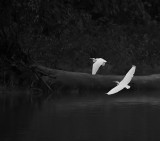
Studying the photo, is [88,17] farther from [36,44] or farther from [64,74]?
[64,74]

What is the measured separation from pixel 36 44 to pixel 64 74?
4511 millimetres

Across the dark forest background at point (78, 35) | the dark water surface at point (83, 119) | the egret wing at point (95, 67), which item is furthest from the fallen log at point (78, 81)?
the egret wing at point (95, 67)

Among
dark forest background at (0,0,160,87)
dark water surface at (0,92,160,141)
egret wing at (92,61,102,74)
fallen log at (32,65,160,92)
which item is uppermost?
dark forest background at (0,0,160,87)

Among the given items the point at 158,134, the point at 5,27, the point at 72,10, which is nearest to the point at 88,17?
the point at 72,10

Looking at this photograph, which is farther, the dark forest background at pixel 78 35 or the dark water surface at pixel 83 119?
the dark forest background at pixel 78 35

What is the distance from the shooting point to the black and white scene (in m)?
16.8

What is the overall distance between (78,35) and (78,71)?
2.94 meters

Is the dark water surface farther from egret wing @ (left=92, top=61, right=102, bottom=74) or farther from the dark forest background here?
the dark forest background

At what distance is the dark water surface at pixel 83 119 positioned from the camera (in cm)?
1585

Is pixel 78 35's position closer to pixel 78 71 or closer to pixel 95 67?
pixel 78 71

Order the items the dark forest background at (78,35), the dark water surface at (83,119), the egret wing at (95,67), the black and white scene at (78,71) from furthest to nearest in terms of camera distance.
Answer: the dark forest background at (78,35) < the black and white scene at (78,71) < the egret wing at (95,67) < the dark water surface at (83,119)

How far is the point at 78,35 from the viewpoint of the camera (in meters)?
29.8

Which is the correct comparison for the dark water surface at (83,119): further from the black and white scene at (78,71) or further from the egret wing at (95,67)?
the egret wing at (95,67)

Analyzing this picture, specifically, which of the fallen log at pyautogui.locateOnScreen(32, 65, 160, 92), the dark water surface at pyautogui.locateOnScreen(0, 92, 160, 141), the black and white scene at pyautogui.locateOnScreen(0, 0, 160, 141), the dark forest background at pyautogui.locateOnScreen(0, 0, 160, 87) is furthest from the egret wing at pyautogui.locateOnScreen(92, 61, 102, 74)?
the dark forest background at pyautogui.locateOnScreen(0, 0, 160, 87)
